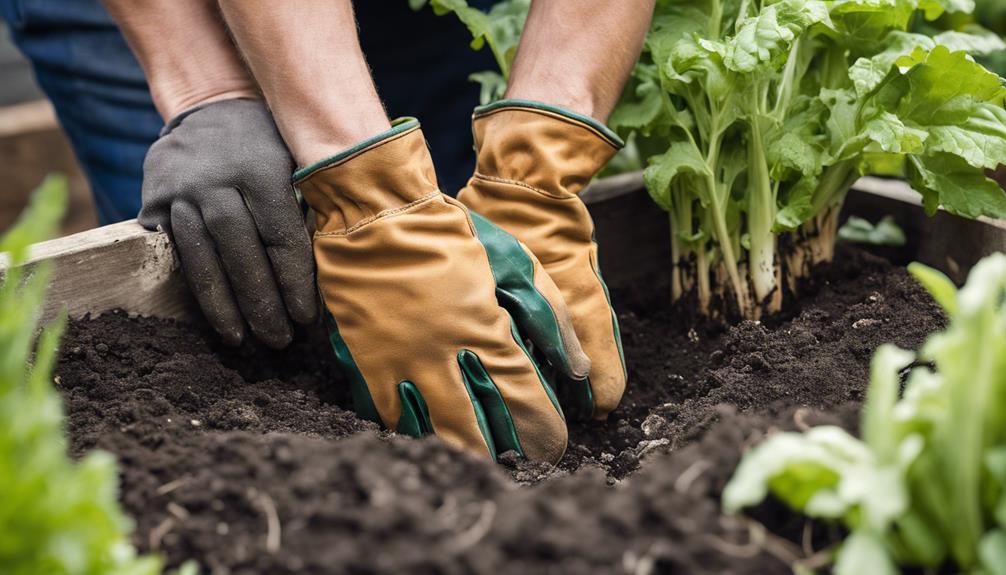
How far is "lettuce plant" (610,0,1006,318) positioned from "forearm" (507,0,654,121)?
75mm

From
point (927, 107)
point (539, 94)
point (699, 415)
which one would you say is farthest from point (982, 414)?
point (539, 94)

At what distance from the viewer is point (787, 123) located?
5.90ft

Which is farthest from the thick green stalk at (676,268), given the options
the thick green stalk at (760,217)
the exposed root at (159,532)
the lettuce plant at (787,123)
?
the exposed root at (159,532)

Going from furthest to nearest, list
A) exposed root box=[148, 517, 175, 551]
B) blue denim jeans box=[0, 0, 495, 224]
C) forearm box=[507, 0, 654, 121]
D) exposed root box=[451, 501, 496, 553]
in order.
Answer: blue denim jeans box=[0, 0, 495, 224] → forearm box=[507, 0, 654, 121] → exposed root box=[148, 517, 175, 551] → exposed root box=[451, 501, 496, 553]

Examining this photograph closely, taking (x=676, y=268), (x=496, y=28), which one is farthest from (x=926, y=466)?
(x=496, y=28)

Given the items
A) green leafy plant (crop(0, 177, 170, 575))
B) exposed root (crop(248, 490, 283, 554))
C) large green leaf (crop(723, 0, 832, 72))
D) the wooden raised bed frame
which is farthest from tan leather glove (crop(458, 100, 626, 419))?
green leafy plant (crop(0, 177, 170, 575))

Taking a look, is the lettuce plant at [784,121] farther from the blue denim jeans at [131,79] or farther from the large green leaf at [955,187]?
the blue denim jeans at [131,79]

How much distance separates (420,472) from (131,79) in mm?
2080

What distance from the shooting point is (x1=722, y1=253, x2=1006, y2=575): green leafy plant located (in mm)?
802

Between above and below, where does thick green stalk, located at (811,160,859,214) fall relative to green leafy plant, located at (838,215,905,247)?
above

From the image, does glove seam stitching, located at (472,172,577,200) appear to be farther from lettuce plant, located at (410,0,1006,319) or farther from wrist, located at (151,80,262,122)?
wrist, located at (151,80,262,122)

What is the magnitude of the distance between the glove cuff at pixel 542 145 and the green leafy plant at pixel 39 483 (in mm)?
1023

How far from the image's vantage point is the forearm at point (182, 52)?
187 cm

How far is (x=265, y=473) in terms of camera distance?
0.99 meters
